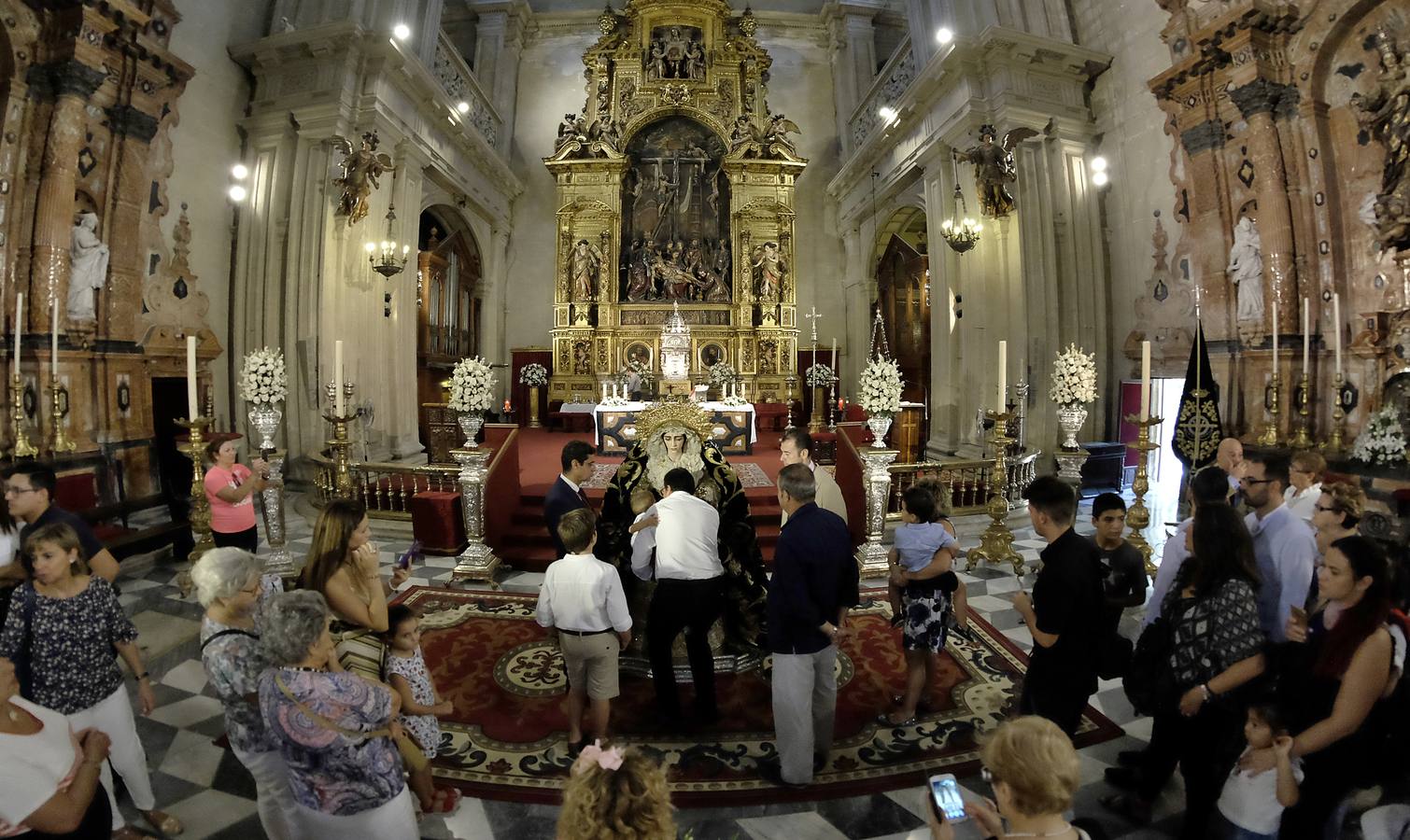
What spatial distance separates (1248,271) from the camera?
800 cm

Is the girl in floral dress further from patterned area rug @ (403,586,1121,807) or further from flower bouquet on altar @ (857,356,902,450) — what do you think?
flower bouquet on altar @ (857,356,902,450)

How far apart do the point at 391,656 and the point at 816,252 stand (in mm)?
16425

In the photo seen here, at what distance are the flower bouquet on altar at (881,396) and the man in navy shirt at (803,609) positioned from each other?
12.5ft

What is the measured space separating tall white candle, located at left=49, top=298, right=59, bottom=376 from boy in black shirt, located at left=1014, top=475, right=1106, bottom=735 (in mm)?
8307

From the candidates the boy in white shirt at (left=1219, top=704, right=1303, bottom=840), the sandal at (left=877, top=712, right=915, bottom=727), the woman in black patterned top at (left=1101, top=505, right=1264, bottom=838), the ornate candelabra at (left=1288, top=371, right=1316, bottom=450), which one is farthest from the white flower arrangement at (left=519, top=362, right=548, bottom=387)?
the boy in white shirt at (left=1219, top=704, right=1303, bottom=840)

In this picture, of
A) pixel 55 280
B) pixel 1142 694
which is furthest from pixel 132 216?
pixel 1142 694

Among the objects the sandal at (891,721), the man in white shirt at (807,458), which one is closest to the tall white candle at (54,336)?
the man in white shirt at (807,458)

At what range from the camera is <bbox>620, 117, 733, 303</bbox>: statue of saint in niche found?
15.4 meters

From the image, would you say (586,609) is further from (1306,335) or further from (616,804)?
(1306,335)

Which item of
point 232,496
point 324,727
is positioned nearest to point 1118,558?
point 324,727

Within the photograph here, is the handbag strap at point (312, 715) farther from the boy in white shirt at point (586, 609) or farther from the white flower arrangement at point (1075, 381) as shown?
the white flower arrangement at point (1075, 381)

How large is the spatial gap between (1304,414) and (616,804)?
901cm

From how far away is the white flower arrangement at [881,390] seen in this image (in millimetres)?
7020

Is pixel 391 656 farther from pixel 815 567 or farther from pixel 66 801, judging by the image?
pixel 815 567
